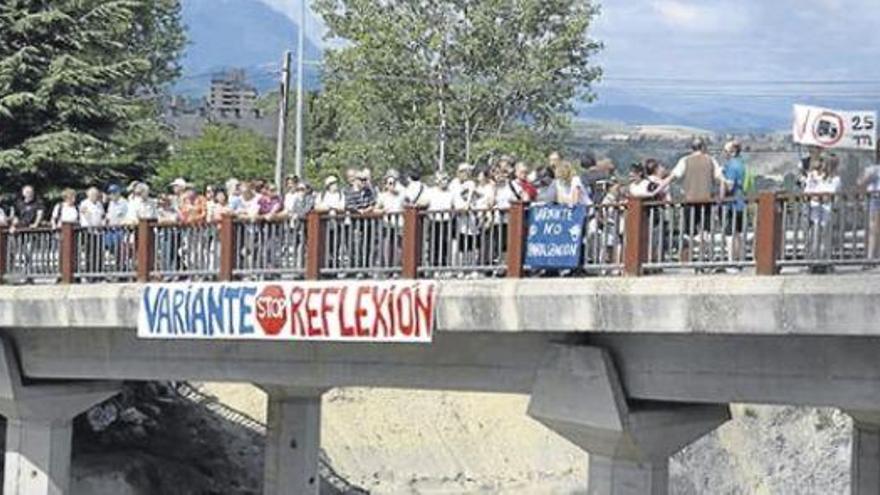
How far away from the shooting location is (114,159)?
3039 cm

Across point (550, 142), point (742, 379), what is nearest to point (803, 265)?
point (742, 379)

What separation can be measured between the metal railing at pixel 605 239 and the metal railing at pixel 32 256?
8675mm

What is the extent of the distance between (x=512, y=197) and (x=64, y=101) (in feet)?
53.2

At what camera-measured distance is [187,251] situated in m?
18.8

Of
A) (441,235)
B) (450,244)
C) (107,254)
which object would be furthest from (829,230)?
(107,254)

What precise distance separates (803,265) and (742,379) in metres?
1.54

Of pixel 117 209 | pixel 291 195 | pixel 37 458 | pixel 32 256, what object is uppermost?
pixel 291 195

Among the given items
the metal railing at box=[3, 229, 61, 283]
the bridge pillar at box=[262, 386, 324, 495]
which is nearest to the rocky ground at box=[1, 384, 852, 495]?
the bridge pillar at box=[262, 386, 324, 495]

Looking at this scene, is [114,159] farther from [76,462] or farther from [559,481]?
[559,481]

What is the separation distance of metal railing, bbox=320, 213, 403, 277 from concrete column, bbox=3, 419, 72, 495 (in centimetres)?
698

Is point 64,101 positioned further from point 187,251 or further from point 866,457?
point 866,457

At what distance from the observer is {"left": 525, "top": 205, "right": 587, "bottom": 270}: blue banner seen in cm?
1471

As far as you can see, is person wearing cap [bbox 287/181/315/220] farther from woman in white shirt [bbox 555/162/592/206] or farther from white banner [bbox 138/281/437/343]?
woman in white shirt [bbox 555/162/592/206]

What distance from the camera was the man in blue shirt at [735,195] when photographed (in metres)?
13.6
